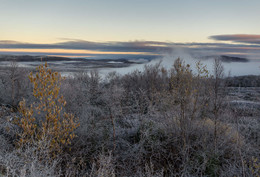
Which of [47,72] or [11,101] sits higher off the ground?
[47,72]

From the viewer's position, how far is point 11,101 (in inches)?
490

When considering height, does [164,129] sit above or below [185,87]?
below

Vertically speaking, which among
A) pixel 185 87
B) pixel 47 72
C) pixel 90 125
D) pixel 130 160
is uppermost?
pixel 47 72

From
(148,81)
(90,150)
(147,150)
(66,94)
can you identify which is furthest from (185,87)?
(148,81)

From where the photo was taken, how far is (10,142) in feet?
23.0

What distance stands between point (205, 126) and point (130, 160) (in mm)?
2567

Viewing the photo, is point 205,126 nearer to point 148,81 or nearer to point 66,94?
point 66,94

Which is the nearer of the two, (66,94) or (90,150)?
(90,150)

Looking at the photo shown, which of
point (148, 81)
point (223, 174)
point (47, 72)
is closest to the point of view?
point (223, 174)

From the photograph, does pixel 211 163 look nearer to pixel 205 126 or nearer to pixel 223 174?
pixel 223 174

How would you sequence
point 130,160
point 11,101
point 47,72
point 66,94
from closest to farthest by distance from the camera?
1. point 47,72
2. point 130,160
3. point 66,94
4. point 11,101

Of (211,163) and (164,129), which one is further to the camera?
(164,129)

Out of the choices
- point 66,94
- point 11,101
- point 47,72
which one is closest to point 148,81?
point 66,94

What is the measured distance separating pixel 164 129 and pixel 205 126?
126 cm
